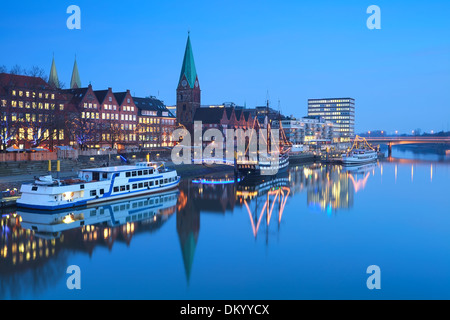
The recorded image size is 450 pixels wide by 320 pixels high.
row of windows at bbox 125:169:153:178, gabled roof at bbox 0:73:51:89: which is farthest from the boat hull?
gabled roof at bbox 0:73:51:89

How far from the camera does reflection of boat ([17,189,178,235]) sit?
1319 inches

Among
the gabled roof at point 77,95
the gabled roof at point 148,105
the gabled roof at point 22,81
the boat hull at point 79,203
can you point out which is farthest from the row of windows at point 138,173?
the gabled roof at point 148,105

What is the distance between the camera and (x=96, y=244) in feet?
93.0

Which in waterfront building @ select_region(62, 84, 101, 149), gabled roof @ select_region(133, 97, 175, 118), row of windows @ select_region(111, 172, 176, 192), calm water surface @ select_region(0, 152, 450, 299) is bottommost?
calm water surface @ select_region(0, 152, 450, 299)

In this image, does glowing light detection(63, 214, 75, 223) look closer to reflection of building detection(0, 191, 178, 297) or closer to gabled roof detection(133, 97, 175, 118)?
reflection of building detection(0, 191, 178, 297)

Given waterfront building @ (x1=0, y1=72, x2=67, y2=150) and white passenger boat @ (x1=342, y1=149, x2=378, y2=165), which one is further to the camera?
white passenger boat @ (x1=342, y1=149, x2=378, y2=165)

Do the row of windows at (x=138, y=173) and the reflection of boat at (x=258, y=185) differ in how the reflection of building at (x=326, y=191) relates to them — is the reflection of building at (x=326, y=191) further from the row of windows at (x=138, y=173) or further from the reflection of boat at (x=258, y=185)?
the row of windows at (x=138, y=173)

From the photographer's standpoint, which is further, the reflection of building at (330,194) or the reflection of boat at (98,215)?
the reflection of building at (330,194)

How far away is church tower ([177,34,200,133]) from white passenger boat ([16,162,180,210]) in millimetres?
71925

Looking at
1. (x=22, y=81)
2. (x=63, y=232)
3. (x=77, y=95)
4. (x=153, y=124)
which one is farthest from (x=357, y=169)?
(x=63, y=232)

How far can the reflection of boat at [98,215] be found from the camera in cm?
3351

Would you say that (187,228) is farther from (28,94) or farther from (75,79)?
(75,79)

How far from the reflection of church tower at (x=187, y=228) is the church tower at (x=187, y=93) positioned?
77430mm
